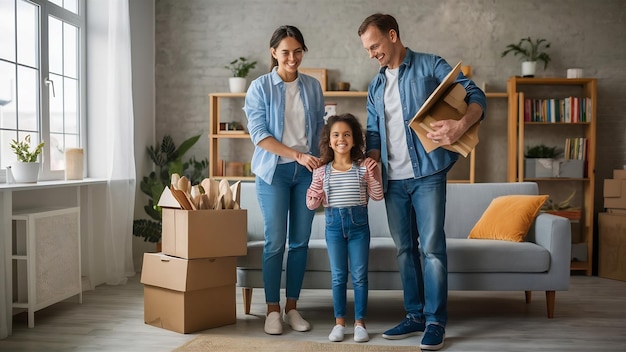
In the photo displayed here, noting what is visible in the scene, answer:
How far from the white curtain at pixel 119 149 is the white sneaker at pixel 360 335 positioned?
226 cm

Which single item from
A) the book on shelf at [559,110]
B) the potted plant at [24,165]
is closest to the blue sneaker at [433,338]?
the potted plant at [24,165]

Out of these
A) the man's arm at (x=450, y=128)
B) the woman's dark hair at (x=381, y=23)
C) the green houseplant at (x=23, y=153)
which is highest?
the woman's dark hair at (x=381, y=23)

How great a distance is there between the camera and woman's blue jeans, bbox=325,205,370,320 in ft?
10.1

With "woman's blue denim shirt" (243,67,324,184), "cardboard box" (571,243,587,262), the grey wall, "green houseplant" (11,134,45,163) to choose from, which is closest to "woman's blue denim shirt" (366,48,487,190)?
"woman's blue denim shirt" (243,67,324,184)

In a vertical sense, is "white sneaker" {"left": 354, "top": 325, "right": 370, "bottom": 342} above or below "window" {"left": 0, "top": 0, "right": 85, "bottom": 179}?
below

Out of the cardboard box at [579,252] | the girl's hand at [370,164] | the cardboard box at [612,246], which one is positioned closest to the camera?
the girl's hand at [370,164]

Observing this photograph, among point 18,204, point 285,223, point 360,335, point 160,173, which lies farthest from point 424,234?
point 160,173

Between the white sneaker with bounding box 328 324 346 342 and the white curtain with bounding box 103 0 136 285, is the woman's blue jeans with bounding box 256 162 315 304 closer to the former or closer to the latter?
the white sneaker with bounding box 328 324 346 342

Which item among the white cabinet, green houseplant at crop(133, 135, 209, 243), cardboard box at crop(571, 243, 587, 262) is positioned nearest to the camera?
the white cabinet

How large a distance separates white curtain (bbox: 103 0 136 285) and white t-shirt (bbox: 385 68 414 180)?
2459 millimetres

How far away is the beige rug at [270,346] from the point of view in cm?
298

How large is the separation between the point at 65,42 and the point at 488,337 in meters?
3.56

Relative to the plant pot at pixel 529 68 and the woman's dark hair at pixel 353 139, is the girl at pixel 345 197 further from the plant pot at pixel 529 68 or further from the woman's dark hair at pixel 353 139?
the plant pot at pixel 529 68

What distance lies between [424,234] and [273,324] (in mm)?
948
